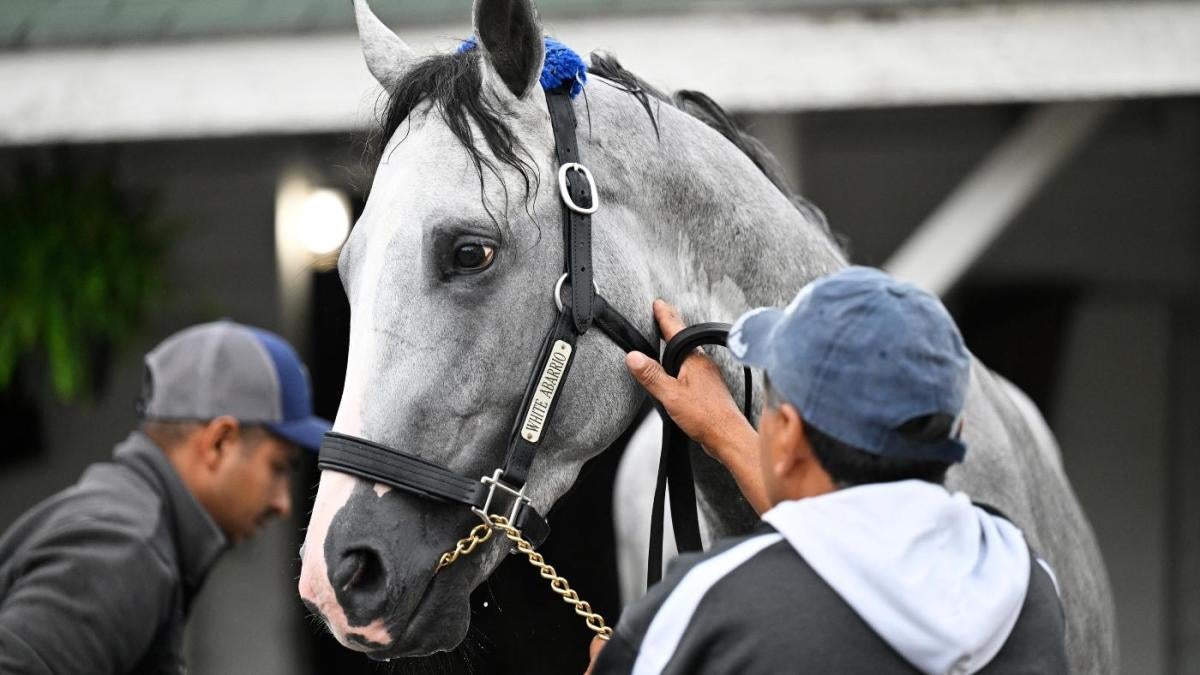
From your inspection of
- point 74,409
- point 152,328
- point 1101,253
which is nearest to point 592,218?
point 152,328

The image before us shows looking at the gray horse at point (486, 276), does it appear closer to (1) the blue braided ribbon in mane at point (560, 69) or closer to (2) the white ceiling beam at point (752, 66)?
(1) the blue braided ribbon in mane at point (560, 69)

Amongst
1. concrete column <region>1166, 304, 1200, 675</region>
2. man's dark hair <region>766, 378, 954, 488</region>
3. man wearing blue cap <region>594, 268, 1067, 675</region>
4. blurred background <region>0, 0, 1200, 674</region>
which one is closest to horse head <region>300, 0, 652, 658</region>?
man wearing blue cap <region>594, 268, 1067, 675</region>

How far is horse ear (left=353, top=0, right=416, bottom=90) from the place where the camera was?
2.04 m

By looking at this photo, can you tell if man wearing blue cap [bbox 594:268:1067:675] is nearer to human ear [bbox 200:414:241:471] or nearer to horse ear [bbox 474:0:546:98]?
horse ear [bbox 474:0:546:98]

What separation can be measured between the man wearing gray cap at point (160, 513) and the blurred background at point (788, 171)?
1568 mm

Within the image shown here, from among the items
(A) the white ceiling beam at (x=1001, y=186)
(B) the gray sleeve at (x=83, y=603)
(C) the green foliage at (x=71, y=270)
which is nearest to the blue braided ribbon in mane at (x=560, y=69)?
(B) the gray sleeve at (x=83, y=603)

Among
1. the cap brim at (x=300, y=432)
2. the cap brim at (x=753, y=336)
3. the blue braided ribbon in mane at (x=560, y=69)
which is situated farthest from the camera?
the cap brim at (x=300, y=432)

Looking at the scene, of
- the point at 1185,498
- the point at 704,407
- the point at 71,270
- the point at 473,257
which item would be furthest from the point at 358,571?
the point at 1185,498

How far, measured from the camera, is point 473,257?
179 cm

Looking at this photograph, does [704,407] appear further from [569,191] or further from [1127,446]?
[1127,446]

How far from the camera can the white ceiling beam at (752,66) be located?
394 centimetres

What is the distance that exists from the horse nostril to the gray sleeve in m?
0.90

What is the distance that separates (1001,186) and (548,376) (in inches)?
112

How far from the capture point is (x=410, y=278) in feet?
5.78
